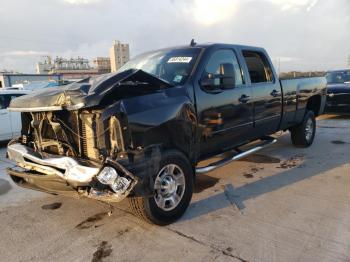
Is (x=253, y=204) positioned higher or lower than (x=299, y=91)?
lower

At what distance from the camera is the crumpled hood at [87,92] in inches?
126

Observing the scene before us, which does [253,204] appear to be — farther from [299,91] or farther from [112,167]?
[299,91]

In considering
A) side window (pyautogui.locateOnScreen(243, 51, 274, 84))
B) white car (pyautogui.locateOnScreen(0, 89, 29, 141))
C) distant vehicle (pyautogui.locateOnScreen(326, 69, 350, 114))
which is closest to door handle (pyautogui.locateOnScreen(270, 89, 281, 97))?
side window (pyautogui.locateOnScreen(243, 51, 274, 84))

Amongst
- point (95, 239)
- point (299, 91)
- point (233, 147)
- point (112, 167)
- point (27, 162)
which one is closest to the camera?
point (112, 167)

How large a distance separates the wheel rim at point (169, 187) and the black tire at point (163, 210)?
0.03 m

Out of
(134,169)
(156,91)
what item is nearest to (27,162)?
(134,169)

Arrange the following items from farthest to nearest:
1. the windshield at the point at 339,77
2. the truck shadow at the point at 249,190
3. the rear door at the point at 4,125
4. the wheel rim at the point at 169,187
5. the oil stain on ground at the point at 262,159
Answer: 1. the windshield at the point at 339,77
2. the rear door at the point at 4,125
3. the oil stain on ground at the point at 262,159
4. the truck shadow at the point at 249,190
5. the wheel rim at the point at 169,187

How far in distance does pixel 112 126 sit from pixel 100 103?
0.80 feet

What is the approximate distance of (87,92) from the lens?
324 centimetres

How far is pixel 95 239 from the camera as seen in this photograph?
3.53 meters

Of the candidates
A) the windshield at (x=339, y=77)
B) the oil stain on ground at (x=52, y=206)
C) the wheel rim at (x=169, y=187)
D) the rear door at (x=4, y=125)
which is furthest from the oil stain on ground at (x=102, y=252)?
the windshield at (x=339, y=77)

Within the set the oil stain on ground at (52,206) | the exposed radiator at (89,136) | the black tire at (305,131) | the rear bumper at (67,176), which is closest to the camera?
the rear bumper at (67,176)

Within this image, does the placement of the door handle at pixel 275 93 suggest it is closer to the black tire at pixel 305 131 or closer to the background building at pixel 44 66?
the black tire at pixel 305 131

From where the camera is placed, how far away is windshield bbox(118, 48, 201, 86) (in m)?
4.34
